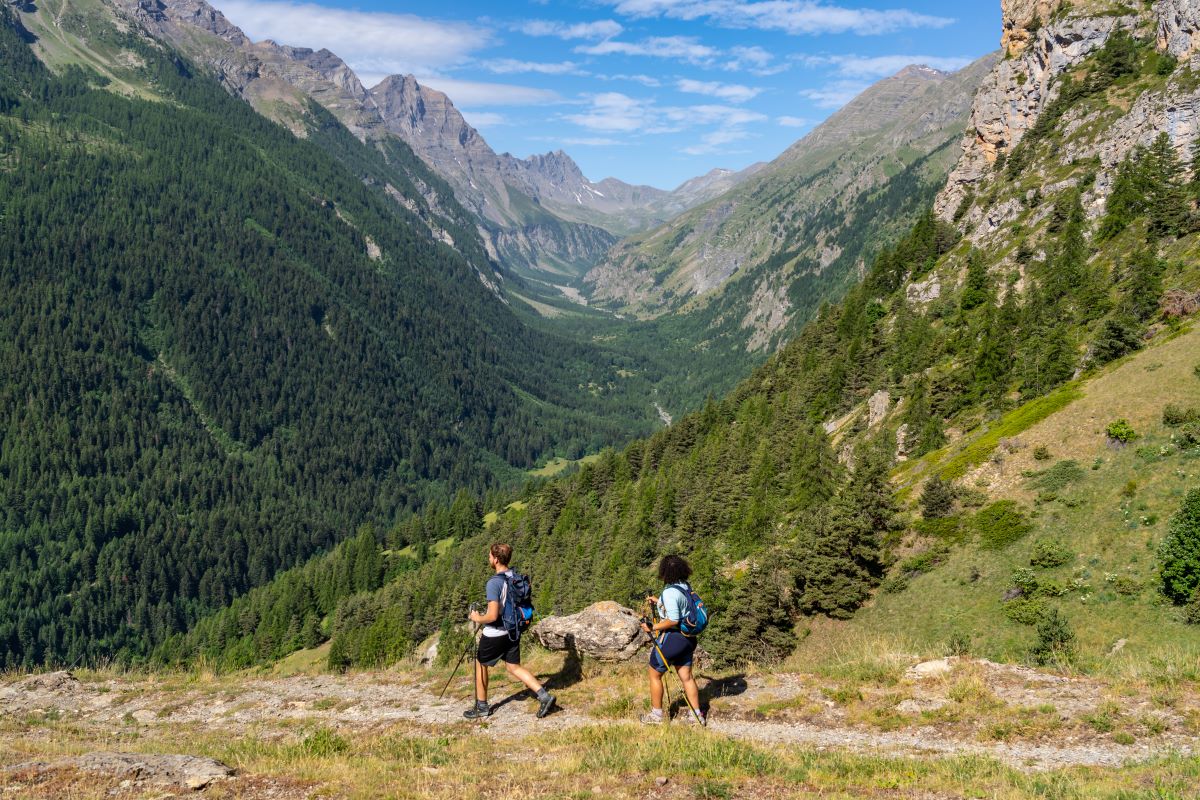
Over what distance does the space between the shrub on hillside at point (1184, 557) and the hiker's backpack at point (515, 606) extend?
1064 inches

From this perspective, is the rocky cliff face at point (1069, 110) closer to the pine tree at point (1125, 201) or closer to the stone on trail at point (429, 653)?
the pine tree at point (1125, 201)

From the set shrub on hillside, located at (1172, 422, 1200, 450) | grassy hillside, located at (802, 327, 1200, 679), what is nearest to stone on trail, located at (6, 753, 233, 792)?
grassy hillside, located at (802, 327, 1200, 679)

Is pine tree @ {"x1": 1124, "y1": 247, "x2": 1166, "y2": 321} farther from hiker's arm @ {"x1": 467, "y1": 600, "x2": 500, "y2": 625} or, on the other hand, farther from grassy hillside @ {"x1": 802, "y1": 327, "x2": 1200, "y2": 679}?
hiker's arm @ {"x1": 467, "y1": 600, "x2": 500, "y2": 625}

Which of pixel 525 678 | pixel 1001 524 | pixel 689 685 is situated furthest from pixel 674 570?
pixel 1001 524

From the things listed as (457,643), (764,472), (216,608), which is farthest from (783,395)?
(216,608)

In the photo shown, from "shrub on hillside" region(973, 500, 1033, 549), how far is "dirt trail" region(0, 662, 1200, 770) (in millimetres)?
21373

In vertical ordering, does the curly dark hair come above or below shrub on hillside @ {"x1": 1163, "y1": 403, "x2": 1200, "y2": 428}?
above

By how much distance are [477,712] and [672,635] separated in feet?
23.5

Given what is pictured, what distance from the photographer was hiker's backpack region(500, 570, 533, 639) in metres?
17.2

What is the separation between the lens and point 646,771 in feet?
44.2

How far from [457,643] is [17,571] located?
7490 inches

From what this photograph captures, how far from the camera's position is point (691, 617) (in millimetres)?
16125

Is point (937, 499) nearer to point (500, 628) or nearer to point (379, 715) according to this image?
point (500, 628)

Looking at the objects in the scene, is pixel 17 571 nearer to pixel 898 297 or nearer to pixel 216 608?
pixel 216 608
